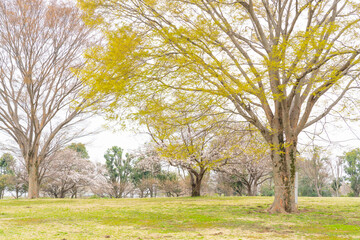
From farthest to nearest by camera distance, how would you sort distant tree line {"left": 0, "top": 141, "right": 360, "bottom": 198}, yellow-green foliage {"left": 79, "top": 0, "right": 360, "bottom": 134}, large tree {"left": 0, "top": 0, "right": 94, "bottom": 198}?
distant tree line {"left": 0, "top": 141, "right": 360, "bottom": 198} < large tree {"left": 0, "top": 0, "right": 94, "bottom": 198} < yellow-green foliage {"left": 79, "top": 0, "right": 360, "bottom": 134}

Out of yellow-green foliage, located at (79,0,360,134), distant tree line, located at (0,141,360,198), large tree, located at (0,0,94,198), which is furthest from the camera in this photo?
distant tree line, located at (0,141,360,198)

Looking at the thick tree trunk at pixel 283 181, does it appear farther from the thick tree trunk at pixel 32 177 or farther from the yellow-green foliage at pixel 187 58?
the thick tree trunk at pixel 32 177

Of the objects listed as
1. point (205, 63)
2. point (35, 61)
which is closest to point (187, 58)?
point (205, 63)

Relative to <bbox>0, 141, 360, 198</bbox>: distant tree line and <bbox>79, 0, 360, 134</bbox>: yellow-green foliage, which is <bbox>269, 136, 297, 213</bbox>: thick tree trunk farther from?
<bbox>0, 141, 360, 198</bbox>: distant tree line

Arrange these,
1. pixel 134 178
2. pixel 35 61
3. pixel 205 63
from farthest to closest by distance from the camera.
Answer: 1. pixel 134 178
2. pixel 35 61
3. pixel 205 63

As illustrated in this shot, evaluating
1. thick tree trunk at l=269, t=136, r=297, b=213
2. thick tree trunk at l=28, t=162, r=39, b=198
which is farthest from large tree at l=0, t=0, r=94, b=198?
thick tree trunk at l=269, t=136, r=297, b=213

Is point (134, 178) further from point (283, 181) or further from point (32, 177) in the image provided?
point (283, 181)

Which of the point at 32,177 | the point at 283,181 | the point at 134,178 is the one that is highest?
the point at 283,181

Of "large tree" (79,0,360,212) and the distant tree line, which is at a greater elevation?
"large tree" (79,0,360,212)

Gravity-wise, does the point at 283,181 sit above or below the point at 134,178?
above

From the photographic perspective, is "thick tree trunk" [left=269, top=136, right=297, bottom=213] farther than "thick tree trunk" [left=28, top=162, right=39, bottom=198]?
No

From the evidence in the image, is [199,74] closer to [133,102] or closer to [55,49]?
[133,102]

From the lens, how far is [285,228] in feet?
20.3

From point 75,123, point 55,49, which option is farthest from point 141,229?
point 75,123
